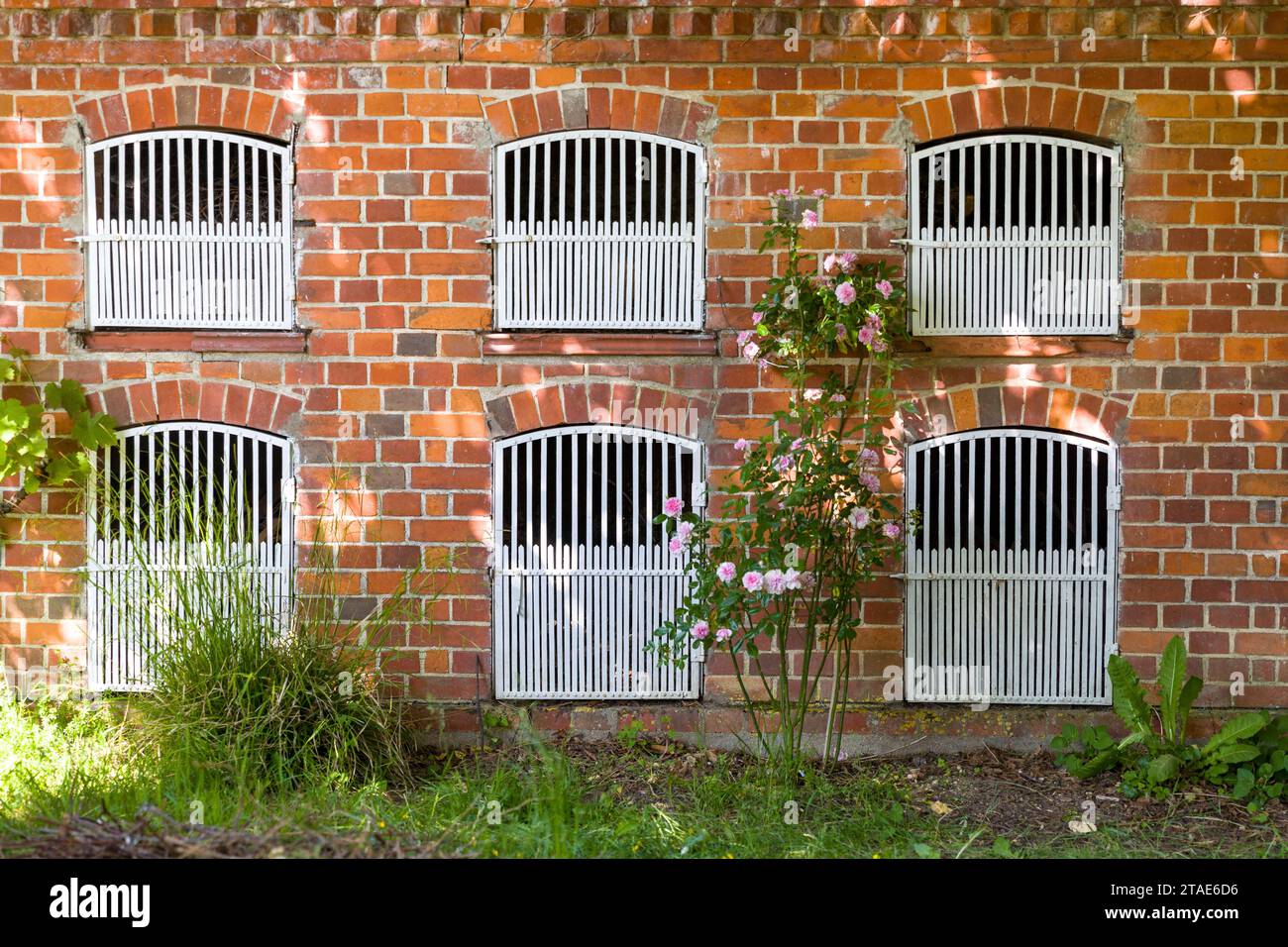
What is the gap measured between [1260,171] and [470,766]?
483cm

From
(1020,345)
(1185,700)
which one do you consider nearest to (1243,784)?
(1185,700)

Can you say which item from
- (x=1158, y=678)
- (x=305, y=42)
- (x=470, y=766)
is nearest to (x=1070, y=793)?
(x=1158, y=678)

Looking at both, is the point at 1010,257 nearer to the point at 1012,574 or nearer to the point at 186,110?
the point at 1012,574

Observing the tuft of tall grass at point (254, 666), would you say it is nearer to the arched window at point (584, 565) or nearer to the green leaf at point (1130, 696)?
the arched window at point (584, 565)

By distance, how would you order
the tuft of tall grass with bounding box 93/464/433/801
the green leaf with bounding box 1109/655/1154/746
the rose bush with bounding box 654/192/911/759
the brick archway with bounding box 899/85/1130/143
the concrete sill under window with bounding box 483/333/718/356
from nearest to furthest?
1. the tuft of tall grass with bounding box 93/464/433/801
2. the rose bush with bounding box 654/192/911/759
3. the green leaf with bounding box 1109/655/1154/746
4. the brick archway with bounding box 899/85/1130/143
5. the concrete sill under window with bounding box 483/333/718/356

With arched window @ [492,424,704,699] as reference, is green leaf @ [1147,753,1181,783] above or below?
below

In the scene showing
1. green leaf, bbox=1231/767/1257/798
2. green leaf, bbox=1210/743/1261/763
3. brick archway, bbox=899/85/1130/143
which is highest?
brick archway, bbox=899/85/1130/143

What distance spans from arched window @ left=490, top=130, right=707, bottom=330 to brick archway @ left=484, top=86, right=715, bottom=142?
88 mm

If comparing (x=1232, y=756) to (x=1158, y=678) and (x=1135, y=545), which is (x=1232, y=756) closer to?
(x=1158, y=678)

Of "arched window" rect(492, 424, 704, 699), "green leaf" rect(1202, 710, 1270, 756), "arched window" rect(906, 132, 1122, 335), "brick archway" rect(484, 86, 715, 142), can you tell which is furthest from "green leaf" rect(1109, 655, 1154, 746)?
"brick archway" rect(484, 86, 715, 142)

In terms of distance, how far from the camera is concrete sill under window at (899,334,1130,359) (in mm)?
5680

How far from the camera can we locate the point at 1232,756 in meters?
5.27

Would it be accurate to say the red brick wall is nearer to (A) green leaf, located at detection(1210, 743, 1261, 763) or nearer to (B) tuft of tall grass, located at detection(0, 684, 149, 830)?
(B) tuft of tall grass, located at detection(0, 684, 149, 830)

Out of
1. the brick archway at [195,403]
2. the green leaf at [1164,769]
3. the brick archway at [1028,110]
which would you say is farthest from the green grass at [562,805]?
the brick archway at [1028,110]
